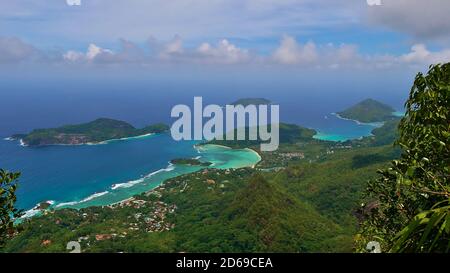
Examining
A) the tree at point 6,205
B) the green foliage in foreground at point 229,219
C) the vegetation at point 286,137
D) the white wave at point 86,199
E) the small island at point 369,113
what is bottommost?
the white wave at point 86,199

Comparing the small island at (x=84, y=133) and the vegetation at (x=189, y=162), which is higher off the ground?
the small island at (x=84, y=133)

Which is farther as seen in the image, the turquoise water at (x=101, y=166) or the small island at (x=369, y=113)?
the small island at (x=369, y=113)

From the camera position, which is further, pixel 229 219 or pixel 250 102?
pixel 250 102

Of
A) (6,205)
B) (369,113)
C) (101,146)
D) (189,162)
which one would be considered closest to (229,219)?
(189,162)

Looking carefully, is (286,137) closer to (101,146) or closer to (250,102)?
(250,102)

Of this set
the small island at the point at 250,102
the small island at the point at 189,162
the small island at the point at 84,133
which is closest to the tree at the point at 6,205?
the small island at the point at 189,162

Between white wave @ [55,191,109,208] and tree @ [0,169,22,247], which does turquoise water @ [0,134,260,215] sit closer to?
white wave @ [55,191,109,208]

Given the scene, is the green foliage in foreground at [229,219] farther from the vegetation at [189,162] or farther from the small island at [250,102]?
the small island at [250,102]
